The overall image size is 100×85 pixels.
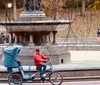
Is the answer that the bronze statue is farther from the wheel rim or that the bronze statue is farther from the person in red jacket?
the wheel rim

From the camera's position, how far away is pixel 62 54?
76.1ft

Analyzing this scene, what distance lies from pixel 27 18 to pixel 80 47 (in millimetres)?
10098

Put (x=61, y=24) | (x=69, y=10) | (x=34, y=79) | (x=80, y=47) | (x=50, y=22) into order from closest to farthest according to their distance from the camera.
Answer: (x=69, y=10) → (x=34, y=79) → (x=50, y=22) → (x=61, y=24) → (x=80, y=47)

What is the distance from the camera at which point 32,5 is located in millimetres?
23578

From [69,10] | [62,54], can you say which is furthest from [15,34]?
[69,10]

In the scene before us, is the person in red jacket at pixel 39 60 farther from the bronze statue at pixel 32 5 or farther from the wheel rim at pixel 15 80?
the bronze statue at pixel 32 5

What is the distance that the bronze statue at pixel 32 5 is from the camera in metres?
23.5

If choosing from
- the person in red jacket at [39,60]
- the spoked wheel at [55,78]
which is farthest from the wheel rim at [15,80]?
the spoked wheel at [55,78]

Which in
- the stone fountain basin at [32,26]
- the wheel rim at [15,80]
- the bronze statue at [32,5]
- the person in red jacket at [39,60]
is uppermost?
the bronze statue at [32,5]

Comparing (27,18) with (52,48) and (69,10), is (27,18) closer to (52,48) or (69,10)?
(52,48)

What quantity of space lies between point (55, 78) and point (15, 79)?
1.34 m

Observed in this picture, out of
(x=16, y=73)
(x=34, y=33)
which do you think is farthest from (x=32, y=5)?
(x=16, y=73)

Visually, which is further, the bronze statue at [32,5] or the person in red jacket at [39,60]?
the bronze statue at [32,5]

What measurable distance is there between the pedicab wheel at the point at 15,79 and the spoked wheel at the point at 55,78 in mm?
1040
